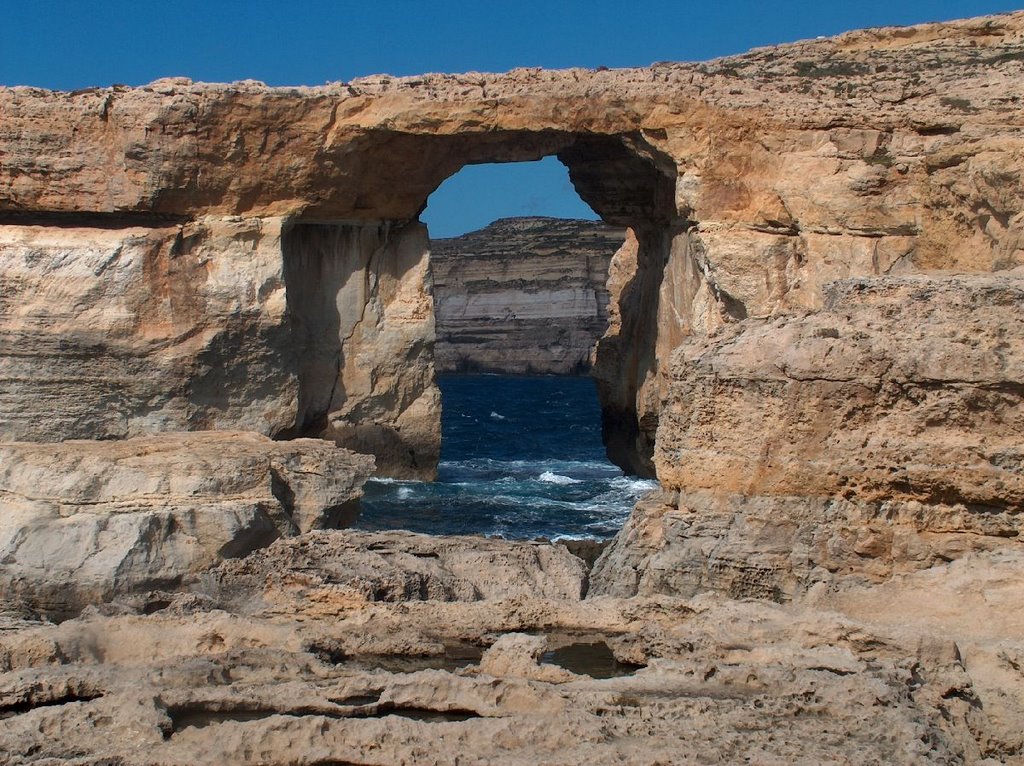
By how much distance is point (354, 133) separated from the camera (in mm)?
20500

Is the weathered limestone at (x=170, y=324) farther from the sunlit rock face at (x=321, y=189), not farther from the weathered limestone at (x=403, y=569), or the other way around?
the weathered limestone at (x=403, y=569)

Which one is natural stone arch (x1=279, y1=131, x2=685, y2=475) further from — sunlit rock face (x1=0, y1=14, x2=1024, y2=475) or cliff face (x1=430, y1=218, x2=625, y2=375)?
cliff face (x1=430, y1=218, x2=625, y2=375)

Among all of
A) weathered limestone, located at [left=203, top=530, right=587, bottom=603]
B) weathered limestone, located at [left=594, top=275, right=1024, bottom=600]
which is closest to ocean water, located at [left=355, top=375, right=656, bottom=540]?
weathered limestone, located at [left=203, top=530, right=587, bottom=603]

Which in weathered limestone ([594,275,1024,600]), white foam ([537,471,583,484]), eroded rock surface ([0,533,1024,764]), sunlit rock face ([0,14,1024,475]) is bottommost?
white foam ([537,471,583,484])

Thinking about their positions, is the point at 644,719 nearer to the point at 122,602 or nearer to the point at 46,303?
the point at 122,602

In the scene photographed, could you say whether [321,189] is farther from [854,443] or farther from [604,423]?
[854,443]

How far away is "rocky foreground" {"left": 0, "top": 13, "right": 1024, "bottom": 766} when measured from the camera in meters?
8.02

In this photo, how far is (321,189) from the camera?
2122cm

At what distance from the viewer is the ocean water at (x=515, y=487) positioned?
69.7 ft

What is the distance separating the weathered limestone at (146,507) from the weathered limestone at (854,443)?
5.11 m

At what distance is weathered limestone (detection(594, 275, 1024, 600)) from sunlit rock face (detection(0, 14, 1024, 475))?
24.6 feet

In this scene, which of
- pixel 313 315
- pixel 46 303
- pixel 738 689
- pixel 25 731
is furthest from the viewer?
pixel 313 315

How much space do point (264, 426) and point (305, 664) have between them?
12.7 m

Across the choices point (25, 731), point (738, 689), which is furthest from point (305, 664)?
point (738, 689)
